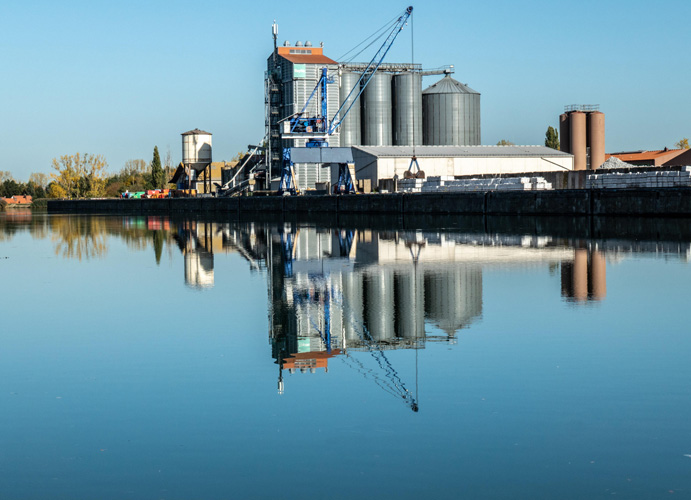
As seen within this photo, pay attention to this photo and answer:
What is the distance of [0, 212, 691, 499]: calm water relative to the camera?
552 centimetres

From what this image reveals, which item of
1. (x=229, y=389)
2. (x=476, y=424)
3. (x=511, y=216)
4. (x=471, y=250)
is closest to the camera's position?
(x=476, y=424)

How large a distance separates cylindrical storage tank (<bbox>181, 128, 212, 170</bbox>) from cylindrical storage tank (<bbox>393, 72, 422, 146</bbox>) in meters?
23.8

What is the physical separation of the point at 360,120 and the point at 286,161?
16316mm

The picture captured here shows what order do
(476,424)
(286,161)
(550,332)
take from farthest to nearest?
1. (286,161)
2. (550,332)
3. (476,424)

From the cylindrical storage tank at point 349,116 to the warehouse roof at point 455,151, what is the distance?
5886 millimetres

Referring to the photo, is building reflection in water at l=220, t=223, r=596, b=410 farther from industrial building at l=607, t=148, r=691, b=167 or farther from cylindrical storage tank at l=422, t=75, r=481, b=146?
industrial building at l=607, t=148, r=691, b=167

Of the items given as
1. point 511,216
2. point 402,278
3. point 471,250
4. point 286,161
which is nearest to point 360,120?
point 286,161

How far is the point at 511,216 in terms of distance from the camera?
1905 inches

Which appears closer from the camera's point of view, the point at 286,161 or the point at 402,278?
the point at 402,278

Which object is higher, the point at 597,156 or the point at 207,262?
the point at 597,156

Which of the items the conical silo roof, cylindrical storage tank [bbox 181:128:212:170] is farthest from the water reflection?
cylindrical storage tank [bbox 181:128:212:170]

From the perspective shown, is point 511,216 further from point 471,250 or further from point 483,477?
point 483,477

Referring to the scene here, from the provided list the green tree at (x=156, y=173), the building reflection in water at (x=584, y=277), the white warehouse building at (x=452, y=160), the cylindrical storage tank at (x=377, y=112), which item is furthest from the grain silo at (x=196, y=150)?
the building reflection in water at (x=584, y=277)

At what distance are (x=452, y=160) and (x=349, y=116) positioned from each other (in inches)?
545
